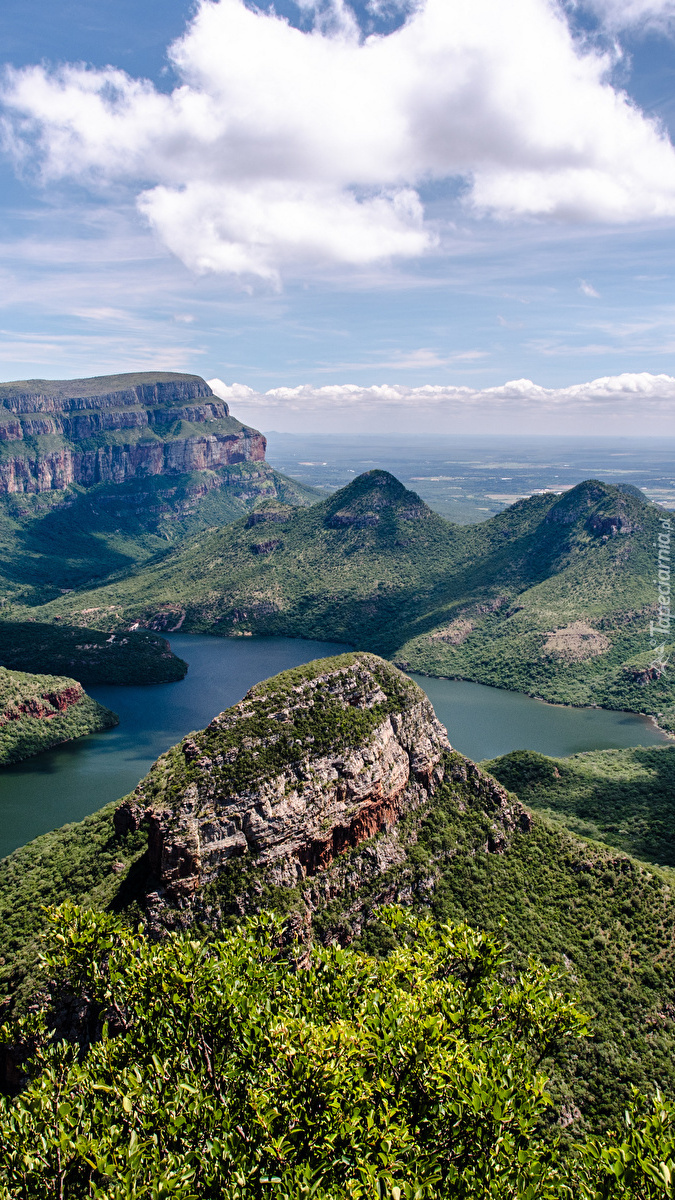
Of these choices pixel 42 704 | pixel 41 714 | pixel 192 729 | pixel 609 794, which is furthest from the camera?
pixel 192 729

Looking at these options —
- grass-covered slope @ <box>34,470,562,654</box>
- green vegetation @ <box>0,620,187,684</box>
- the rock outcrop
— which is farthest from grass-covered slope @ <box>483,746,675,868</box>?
green vegetation @ <box>0,620,187,684</box>

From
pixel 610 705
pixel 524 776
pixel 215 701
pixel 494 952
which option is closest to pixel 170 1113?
pixel 494 952

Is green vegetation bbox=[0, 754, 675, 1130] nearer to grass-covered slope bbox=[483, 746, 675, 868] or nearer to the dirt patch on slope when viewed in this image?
grass-covered slope bbox=[483, 746, 675, 868]

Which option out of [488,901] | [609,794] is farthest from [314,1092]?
[609,794]

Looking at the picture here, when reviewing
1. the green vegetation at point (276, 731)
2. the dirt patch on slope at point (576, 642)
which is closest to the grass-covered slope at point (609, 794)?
the green vegetation at point (276, 731)

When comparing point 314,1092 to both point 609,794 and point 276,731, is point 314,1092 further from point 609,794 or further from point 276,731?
point 609,794

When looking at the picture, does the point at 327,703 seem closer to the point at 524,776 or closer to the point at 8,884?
the point at 8,884
